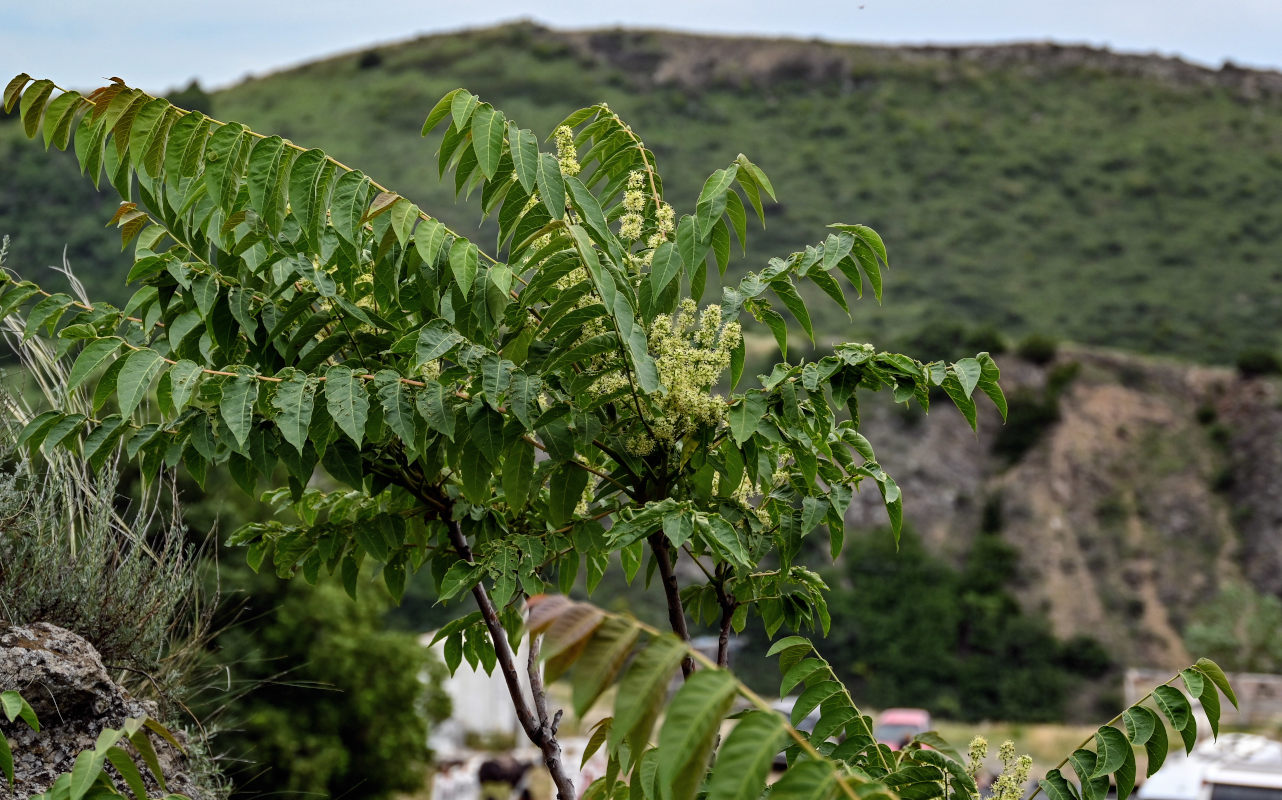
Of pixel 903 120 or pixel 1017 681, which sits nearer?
pixel 1017 681

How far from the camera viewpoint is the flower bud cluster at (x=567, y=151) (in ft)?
9.42

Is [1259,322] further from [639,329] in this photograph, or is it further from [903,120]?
[639,329]

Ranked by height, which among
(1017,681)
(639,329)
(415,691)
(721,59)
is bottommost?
(1017,681)

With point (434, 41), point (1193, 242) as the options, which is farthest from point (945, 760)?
point (434, 41)

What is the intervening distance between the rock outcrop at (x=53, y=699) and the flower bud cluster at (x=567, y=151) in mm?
1703

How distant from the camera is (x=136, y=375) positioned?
2354mm

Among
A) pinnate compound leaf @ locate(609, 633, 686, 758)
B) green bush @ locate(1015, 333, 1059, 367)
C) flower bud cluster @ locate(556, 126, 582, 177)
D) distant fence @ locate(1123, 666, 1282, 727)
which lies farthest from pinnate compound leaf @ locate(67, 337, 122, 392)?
green bush @ locate(1015, 333, 1059, 367)

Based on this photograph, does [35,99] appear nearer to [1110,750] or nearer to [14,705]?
[14,705]

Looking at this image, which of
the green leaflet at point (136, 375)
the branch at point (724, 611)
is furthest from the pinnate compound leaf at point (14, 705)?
the branch at point (724, 611)

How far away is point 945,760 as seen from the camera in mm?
2697

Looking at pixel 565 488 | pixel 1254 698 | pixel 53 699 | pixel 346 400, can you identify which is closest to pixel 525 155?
pixel 346 400

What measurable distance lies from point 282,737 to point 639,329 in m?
16.4

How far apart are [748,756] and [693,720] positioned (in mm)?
112

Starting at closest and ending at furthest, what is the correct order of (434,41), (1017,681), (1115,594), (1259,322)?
(1017,681) < (1115,594) < (1259,322) < (434,41)
